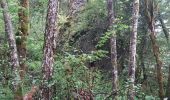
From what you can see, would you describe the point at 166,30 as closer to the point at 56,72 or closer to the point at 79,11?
the point at 79,11

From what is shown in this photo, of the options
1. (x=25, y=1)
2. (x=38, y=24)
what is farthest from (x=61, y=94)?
(x=38, y=24)

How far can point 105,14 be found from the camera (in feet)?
58.1

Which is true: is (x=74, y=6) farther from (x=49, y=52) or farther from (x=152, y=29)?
(x=49, y=52)

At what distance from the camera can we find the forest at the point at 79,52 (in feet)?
29.6

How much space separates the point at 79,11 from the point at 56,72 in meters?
9.10

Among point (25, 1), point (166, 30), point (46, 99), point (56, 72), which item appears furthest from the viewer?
point (166, 30)

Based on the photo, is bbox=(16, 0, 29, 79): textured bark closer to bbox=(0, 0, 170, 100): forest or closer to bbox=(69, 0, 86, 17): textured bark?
bbox=(0, 0, 170, 100): forest

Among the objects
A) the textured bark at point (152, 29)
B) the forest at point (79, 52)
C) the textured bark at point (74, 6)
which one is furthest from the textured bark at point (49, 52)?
the textured bark at point (74, 6)

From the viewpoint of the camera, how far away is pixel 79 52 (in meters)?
Answer: 15.7

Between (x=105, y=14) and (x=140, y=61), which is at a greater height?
(x=105, y=14)

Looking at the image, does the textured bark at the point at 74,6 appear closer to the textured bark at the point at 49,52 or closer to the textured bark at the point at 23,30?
the textured bark at the point at 23,30

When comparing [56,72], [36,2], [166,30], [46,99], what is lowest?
[46,99]

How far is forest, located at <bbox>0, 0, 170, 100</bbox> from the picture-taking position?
903 centimetres

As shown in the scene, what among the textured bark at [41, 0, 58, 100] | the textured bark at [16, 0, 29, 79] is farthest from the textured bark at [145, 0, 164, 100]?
the textured bark at [41, 0, 58, 100]
